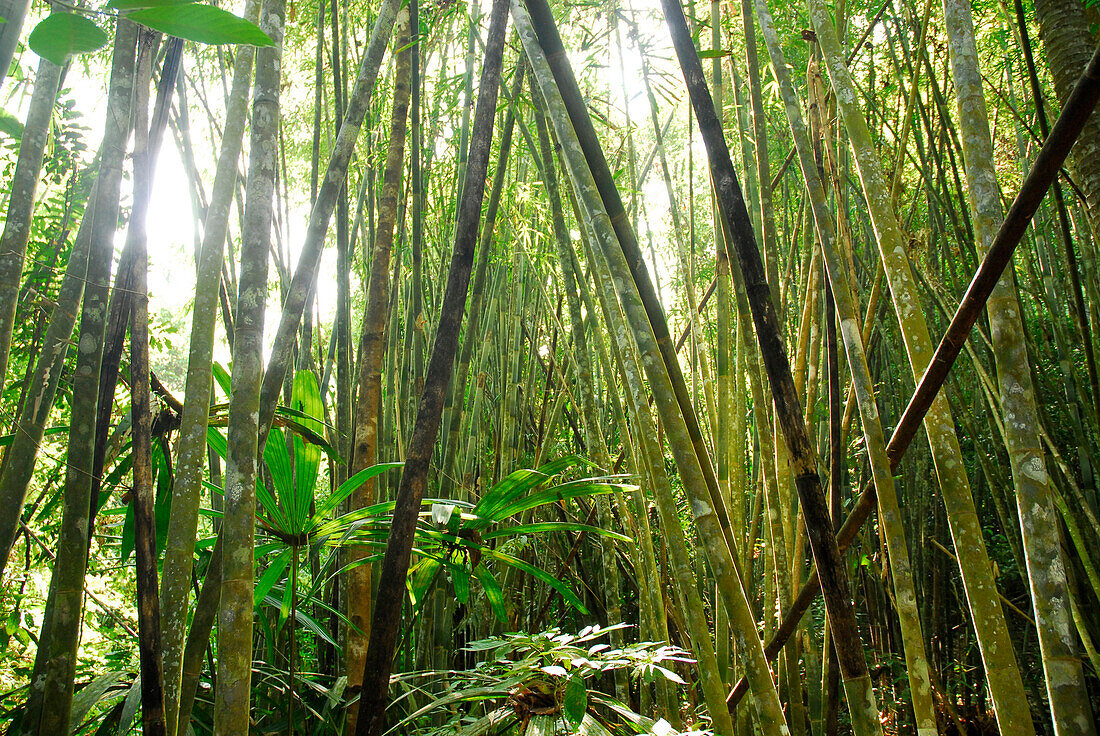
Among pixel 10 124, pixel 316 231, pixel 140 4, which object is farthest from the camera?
pixel 316 231

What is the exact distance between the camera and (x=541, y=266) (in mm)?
2891

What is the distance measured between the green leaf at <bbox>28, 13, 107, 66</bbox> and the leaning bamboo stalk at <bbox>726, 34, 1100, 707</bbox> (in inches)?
34.6

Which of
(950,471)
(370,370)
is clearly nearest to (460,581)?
(370,370)

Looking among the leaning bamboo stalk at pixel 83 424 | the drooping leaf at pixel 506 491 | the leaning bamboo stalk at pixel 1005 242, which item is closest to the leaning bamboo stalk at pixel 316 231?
the leaning bamboo stalk at pixel 83 424

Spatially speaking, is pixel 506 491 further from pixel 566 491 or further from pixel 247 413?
pixel 247 413

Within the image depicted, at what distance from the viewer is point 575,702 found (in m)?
0.86

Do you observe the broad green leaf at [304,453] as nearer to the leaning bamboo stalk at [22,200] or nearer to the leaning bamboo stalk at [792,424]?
the leaning bamboo stalk at [22,200]

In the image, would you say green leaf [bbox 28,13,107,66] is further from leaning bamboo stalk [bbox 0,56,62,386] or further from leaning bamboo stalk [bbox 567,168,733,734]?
leaning bamboo stalk [bbox 567,168,733,734]

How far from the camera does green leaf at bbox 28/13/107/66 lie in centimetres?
46

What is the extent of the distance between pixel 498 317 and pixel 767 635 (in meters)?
1.60

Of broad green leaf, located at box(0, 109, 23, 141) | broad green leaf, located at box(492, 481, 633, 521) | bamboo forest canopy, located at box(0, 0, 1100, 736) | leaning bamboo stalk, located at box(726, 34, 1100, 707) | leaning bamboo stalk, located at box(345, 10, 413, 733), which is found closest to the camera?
broad green leaf, located at box(0, 109, 23, 141)

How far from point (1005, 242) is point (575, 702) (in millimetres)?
768

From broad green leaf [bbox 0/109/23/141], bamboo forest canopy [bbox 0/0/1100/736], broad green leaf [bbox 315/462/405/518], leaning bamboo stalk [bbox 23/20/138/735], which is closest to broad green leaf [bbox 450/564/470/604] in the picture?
bamboo forest canopy [bbox 0/0/1100/736]

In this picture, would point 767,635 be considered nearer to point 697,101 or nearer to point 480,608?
point 480,608
